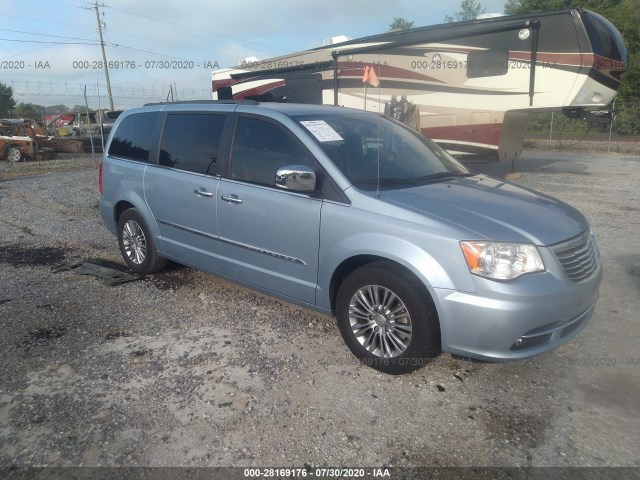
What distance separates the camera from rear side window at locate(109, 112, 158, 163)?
16.7ft

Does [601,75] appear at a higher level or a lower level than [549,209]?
higher

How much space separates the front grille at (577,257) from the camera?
3.09 meters

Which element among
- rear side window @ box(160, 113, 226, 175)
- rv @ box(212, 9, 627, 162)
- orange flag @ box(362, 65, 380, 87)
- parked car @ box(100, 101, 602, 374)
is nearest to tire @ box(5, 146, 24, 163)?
rv @ box(212, 9, 627, 162)

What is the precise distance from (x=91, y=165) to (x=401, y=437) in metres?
17.2

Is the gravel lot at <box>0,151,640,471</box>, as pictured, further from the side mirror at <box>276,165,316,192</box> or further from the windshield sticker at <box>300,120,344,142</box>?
the windshield sticker at <box>300,120,344,142</box>

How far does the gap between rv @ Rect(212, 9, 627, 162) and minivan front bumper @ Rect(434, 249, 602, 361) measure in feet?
18.9

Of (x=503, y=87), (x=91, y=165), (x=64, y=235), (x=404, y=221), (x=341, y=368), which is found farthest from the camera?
(x=91, y=165)

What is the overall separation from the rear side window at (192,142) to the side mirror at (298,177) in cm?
105

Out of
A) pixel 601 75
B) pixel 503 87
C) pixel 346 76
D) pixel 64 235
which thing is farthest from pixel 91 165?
pixel 601 75

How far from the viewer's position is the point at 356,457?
2.58 meters

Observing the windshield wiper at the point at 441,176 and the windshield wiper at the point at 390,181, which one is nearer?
the windshield wiper at the point at 390,181

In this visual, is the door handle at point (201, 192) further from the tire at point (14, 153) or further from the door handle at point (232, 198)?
the tire at point (14, 153)

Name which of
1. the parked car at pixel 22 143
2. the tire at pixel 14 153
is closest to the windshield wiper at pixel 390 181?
the parked car at pixel 22 143

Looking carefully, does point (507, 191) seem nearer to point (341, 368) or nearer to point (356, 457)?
point (341, 368)
